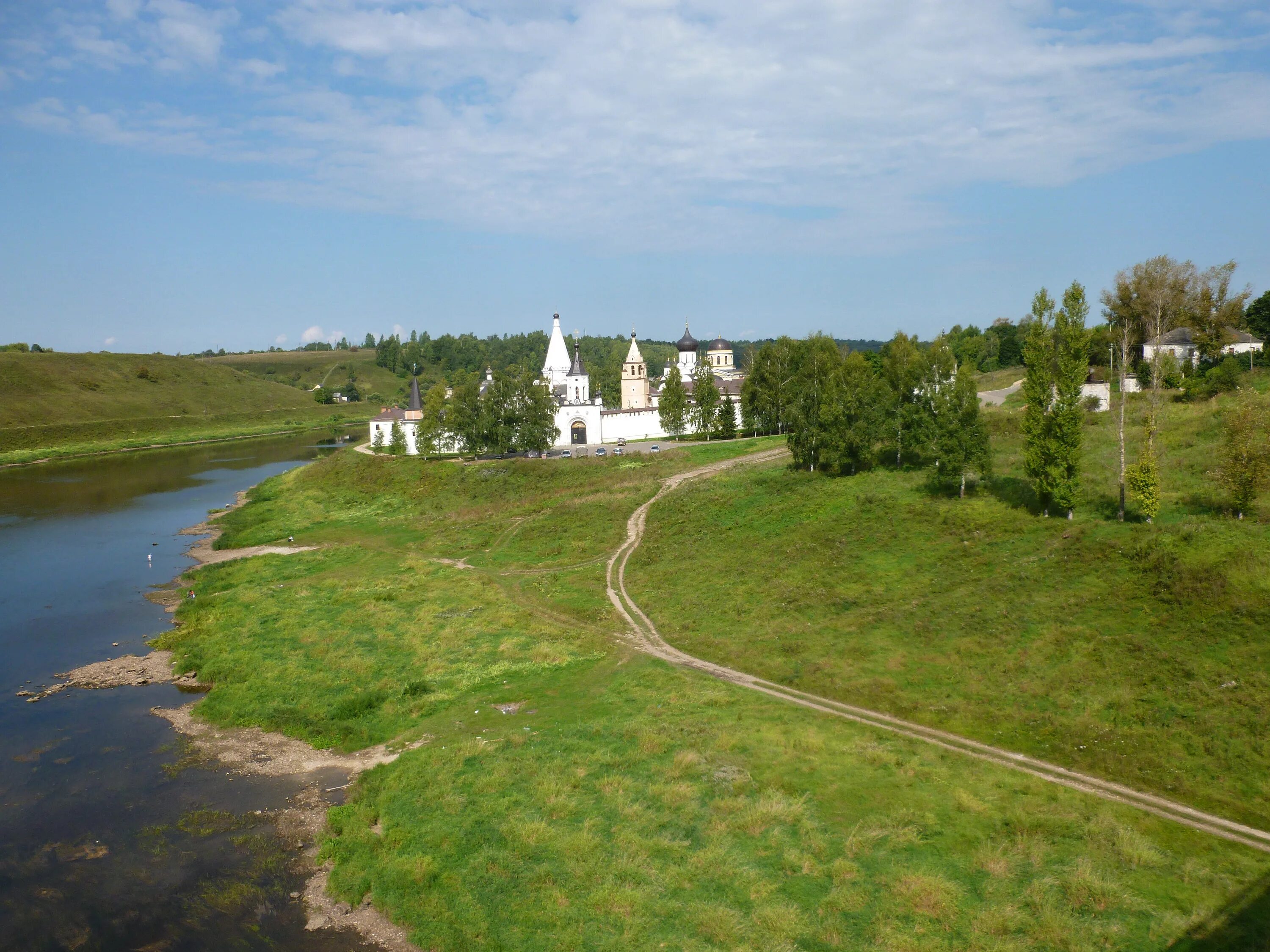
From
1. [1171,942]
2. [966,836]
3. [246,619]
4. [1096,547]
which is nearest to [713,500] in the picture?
[1096,547]

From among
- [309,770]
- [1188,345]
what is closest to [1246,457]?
[309,770]

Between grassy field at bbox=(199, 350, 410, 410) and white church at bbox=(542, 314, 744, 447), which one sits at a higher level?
grassy field at bbox=(199, 350, 410, 410)

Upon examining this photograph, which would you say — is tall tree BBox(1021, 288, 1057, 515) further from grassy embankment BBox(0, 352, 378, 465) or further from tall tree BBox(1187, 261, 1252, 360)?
grassy embankment BBox(0, 352, 378, 465)

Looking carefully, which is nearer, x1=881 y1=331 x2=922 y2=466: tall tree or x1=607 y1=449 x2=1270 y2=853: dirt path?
x1=607 y1=449 x2=1270 y2=853: dirt path

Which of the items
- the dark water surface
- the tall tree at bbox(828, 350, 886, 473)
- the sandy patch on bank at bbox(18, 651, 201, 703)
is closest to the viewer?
the dark water surface

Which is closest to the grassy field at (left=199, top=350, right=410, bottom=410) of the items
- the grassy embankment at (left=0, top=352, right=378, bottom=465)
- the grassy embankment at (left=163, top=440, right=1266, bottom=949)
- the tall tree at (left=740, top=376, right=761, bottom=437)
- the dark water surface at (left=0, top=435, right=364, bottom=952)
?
the grassy embankment at (left=0, top=352, right=378, bottom=465)

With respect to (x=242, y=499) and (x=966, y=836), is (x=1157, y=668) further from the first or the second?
(x=242, y=499)

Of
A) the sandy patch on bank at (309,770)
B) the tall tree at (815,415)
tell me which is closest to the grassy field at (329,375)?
the tall tree at (815,415)
